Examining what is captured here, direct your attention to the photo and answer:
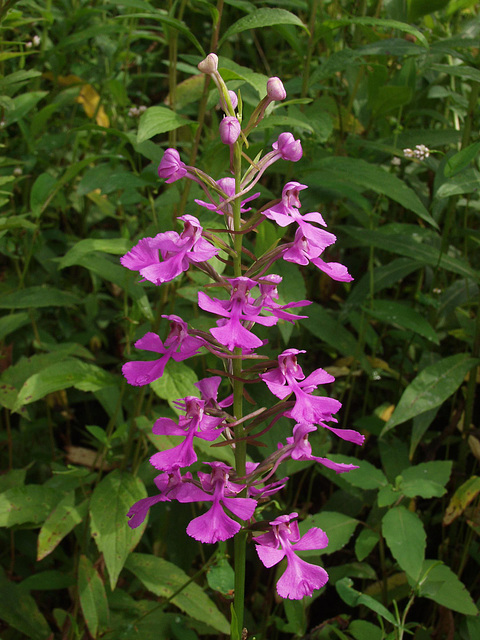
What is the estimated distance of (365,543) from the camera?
2.04 metres

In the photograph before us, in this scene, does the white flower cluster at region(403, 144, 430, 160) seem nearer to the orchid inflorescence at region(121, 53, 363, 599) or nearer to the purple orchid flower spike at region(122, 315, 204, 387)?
the orchid inflorescence at region(121, 53, 363, 599)

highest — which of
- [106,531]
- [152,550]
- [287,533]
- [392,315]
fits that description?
[287,533]

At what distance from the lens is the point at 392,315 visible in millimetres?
2426

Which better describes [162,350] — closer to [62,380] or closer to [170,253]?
[170,253]

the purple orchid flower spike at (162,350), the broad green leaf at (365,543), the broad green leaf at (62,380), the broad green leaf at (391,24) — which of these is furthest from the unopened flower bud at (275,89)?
the broad green leaf at (365,543)

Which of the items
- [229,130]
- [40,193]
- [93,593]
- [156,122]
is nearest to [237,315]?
[229,130]

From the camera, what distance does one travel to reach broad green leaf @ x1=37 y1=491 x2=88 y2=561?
6.21ft

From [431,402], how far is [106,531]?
116 centimetres

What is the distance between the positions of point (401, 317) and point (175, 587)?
1255mm

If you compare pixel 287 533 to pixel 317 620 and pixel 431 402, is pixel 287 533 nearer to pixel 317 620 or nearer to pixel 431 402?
pixel 431 402

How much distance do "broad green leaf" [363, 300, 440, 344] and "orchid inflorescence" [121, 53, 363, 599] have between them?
1.10m

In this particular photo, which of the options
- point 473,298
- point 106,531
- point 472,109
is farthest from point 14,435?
point 472,109

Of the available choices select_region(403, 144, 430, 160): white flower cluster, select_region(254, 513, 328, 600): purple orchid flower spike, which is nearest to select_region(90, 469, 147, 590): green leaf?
select_region(254, 513, 328, 600): purple orchid flower spike

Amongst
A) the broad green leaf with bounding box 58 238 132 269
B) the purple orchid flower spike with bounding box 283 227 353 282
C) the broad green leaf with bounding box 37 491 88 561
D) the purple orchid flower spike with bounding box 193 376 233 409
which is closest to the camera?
the purple orchid flower spike with bounding box 283 227 353 282
